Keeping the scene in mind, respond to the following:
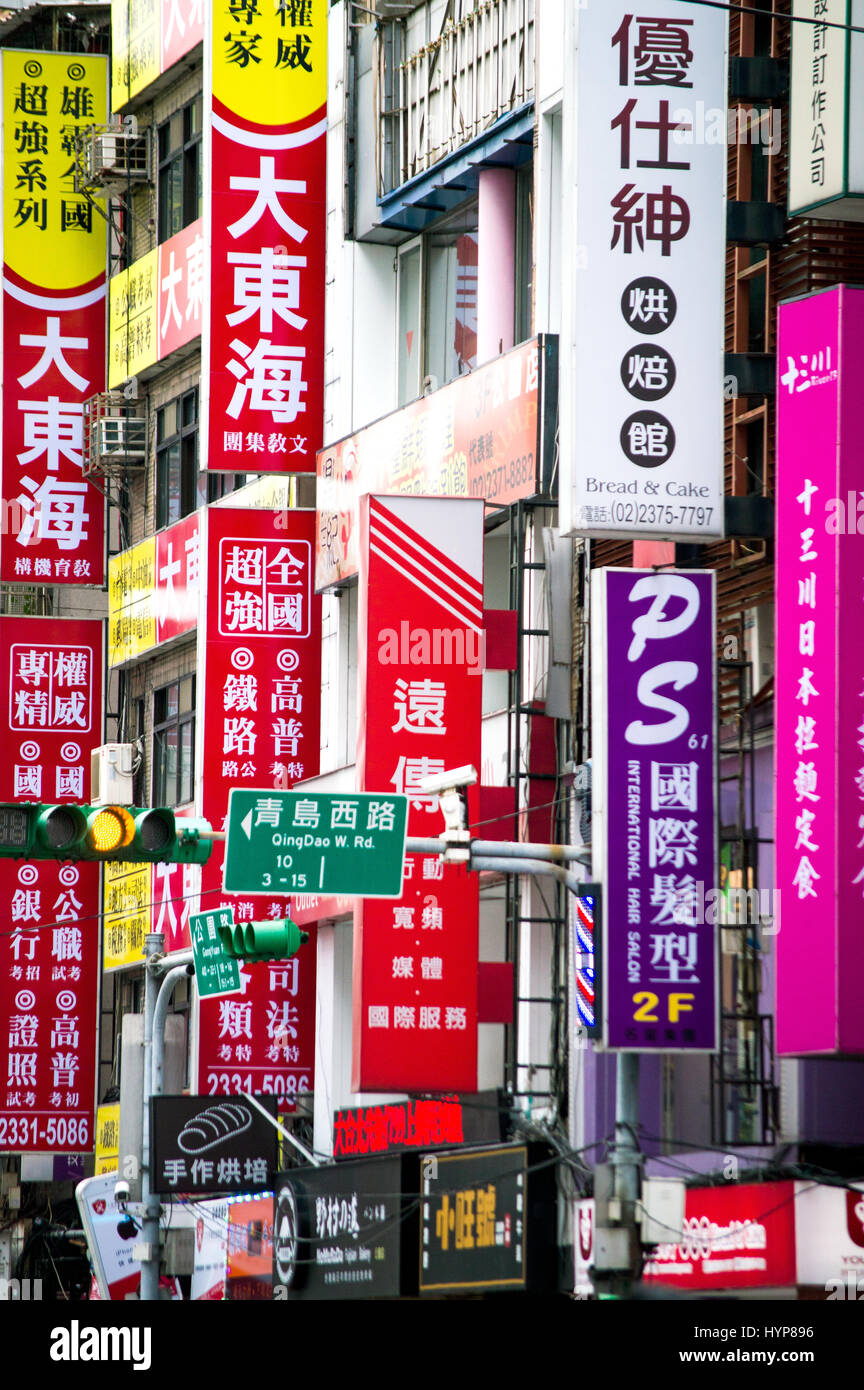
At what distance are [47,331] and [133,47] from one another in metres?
4.98

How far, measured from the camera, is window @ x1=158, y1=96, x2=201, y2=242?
36.5 meters

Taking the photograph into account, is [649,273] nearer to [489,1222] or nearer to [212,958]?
[489,1222]

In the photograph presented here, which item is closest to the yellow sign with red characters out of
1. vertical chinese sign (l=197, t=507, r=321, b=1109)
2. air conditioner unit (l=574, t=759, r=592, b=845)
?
vertical chinese sign (l=197, t=507, r=321, b=1109)

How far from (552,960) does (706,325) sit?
6477 millimetres

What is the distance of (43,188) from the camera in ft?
121

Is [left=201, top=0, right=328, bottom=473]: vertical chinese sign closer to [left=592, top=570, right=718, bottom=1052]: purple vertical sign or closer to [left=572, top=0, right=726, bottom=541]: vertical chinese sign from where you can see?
[left=572, top=0, right=726, bottom=541]: vertical chinese sign

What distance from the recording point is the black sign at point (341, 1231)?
23.7 meters

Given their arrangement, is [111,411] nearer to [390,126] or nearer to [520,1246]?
[390,126]

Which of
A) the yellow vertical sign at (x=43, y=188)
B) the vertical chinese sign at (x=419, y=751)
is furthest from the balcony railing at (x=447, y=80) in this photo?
the yellow vertical sign at (x=43, y=188)

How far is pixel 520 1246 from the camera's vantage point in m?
21.3

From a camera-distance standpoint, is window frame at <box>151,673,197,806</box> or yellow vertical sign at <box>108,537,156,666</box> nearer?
yellow vertical sign at <box>108,537,156,666</box>

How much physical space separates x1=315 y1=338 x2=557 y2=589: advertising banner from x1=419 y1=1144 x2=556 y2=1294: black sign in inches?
247

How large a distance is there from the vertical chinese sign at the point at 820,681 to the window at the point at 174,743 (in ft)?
57.0

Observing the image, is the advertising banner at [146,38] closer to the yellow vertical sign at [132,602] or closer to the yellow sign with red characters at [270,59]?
the yellow sign with red characters at [270,59]
